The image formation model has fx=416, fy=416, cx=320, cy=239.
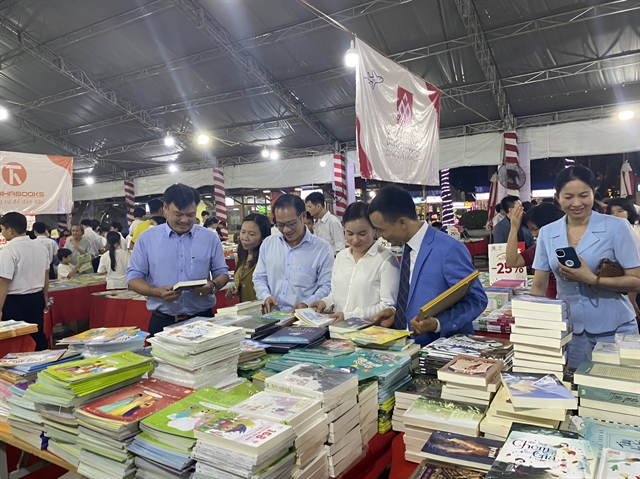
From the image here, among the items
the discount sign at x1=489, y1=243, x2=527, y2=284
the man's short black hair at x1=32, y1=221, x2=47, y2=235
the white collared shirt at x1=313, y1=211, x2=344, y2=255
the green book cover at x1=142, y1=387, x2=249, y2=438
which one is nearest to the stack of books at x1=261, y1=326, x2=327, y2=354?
the green book cover at x1=142, y1=387, x2=249, y2=438

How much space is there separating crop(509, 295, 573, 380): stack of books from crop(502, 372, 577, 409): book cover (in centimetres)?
25

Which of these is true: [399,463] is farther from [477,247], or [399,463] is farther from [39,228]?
[477,247]

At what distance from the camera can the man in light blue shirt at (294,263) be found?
2.79 meters

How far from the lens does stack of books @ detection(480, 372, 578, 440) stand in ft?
3.72

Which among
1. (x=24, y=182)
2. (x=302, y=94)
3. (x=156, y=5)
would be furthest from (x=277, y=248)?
(x=302, y=94)

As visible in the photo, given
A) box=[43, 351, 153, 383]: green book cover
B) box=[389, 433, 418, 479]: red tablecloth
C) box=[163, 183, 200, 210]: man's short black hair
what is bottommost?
box=[389, 433, 418, 479]: red tablecloth

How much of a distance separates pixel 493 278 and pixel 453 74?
6736mm

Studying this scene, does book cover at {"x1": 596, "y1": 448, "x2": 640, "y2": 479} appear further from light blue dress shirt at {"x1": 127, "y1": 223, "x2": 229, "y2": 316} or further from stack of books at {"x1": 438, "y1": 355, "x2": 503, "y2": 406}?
light blue dress shirt at {"x1": 127, "y1": 223, "x2": 229, "y2": 316}

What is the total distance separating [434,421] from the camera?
123cm

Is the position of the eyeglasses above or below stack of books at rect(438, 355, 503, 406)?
above

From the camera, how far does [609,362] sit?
1.46m

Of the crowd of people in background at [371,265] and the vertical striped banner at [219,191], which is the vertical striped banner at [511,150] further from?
the vertical striped banner at [219,191]

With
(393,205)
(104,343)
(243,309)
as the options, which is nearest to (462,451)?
(393,205)

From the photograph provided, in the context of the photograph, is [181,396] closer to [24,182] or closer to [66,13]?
[24,182]
